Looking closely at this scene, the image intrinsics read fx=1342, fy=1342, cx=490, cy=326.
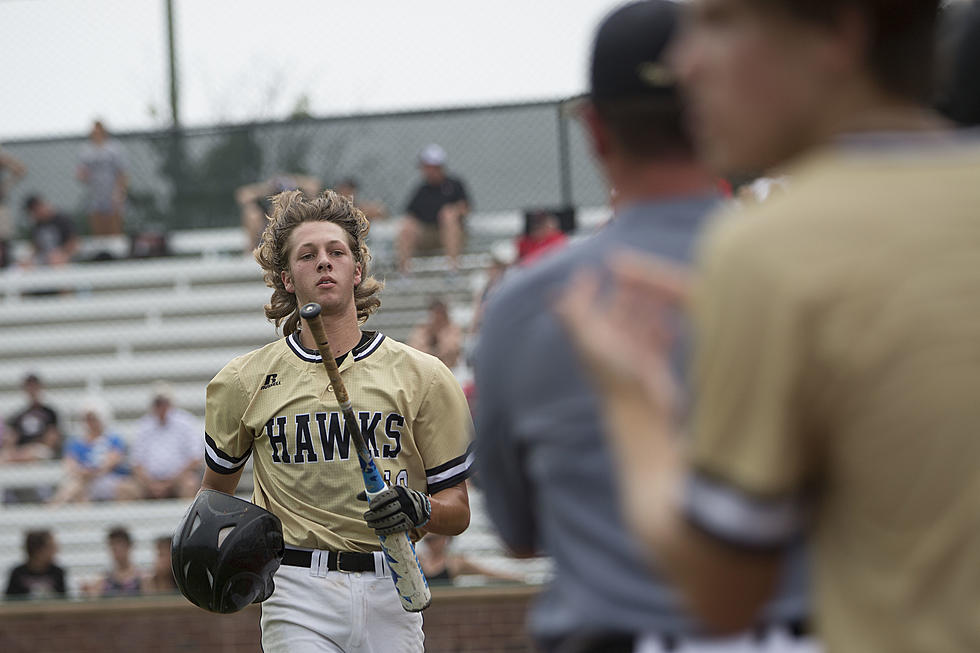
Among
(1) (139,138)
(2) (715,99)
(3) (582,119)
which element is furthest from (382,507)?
(1) (139,138)

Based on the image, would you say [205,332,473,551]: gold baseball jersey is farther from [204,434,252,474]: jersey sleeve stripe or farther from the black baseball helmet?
the black baseball helmet

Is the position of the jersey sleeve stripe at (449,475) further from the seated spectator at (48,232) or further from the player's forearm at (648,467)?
the seated spectator at (48,232)

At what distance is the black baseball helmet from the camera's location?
4.80 meters

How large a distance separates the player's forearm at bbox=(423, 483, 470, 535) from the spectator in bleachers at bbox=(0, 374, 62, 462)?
9075 mm

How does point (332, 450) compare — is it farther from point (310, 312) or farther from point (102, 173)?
point (102, 173)

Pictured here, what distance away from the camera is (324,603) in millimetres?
4996

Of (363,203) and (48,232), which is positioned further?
(48,232)

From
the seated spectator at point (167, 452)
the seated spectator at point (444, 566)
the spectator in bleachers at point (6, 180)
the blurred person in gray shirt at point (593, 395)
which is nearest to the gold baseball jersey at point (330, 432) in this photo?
the blurred person in gray shirt at point (593, 395)

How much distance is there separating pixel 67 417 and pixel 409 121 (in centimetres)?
492

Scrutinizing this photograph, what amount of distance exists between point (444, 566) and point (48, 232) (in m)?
7.58

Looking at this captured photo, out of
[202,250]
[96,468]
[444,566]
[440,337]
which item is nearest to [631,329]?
[444,566]

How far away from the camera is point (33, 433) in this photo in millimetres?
13266

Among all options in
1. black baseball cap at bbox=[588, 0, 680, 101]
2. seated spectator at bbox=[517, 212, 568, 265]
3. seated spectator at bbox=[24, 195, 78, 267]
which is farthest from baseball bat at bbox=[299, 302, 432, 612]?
seated spectator at bbox=[24, 195, 78, 267]

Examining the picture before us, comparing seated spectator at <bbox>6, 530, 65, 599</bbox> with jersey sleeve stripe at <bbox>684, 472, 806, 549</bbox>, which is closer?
jersey sleeve stripe at <bbox>684, 472, 806, 549</bbox>
